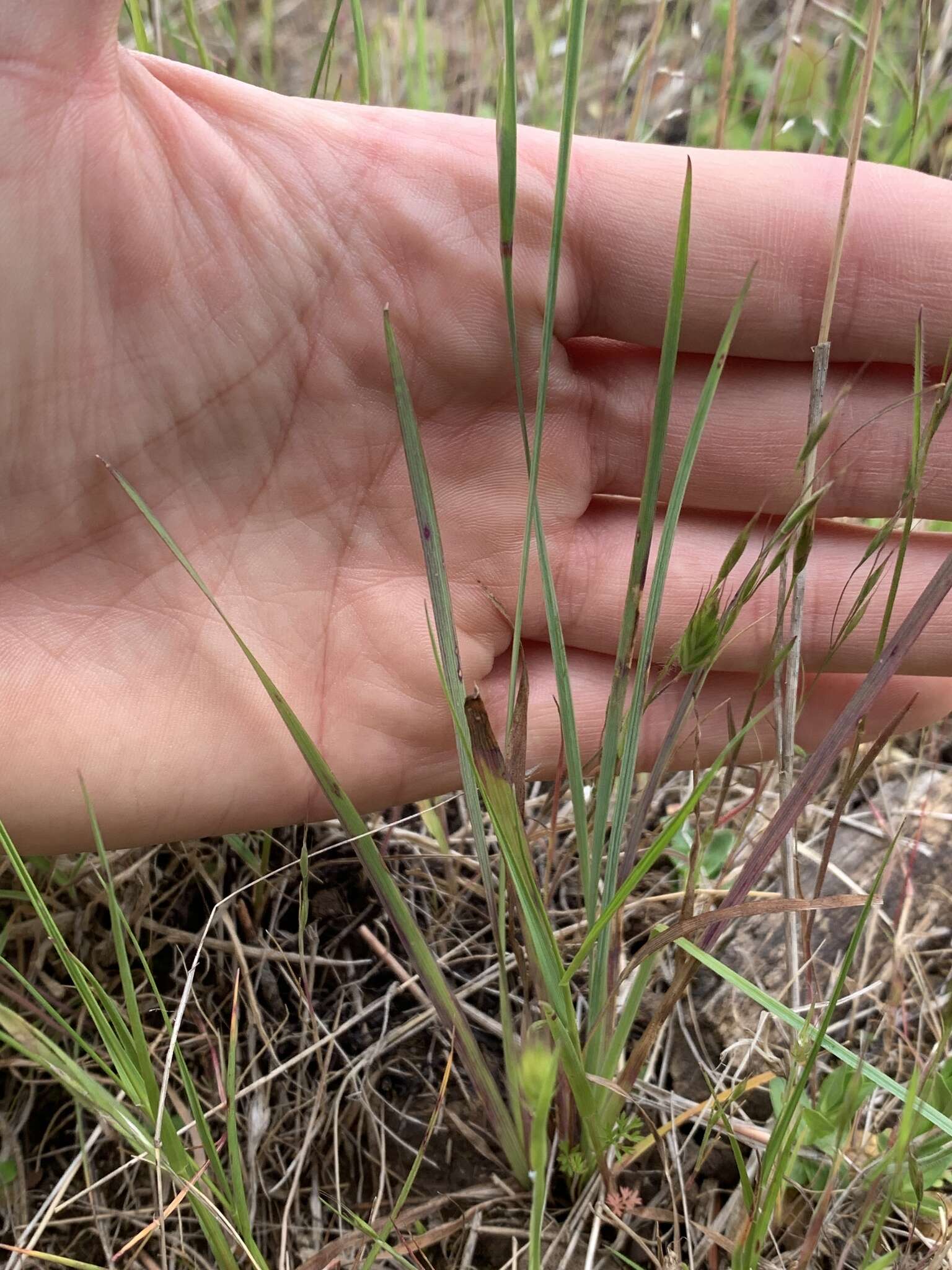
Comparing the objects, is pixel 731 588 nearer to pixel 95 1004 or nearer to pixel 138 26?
pixel 95 1004

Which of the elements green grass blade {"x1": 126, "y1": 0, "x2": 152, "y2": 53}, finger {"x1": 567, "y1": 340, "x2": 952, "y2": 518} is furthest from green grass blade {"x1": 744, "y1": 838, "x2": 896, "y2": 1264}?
green grass blade {"x1": 126, "y1": 0, "x2": 152, "y2": 53}

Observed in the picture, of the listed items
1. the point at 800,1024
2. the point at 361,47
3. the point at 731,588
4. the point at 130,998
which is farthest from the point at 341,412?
the point at 800,1024

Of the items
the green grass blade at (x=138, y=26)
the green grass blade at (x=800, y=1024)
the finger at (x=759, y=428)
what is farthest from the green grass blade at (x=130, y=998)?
the green grass blade at (x=138, y=26)

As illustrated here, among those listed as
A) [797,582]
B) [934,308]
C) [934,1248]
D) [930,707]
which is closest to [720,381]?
[934,308]

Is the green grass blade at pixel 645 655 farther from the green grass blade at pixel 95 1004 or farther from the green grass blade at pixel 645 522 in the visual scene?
the green grass blade at pixel 95 1004

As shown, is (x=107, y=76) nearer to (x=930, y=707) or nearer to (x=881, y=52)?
(x=930, y=707)

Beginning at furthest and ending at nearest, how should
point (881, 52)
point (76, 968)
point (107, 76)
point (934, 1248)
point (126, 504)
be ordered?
point (881, 52) → point (126, 504) → point (107, 76) → point (934, 1248) → point (76, 968)
